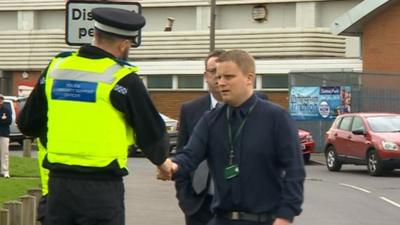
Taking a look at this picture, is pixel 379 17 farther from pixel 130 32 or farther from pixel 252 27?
pixel 130 32

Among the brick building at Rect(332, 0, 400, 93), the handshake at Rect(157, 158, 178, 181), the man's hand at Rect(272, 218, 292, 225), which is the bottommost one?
the man's hand at Rect(272, 218, 292, 225)

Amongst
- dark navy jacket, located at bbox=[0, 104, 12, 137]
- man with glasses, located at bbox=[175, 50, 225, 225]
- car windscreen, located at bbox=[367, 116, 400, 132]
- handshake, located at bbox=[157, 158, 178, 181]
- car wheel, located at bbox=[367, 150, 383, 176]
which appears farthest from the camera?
car windscreen, located at bbox=[367, 116, 400, 132]

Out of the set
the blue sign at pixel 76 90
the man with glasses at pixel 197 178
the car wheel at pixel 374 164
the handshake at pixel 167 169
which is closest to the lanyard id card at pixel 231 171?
the handshake at pixel 167 169

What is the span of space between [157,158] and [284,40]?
1517 inches

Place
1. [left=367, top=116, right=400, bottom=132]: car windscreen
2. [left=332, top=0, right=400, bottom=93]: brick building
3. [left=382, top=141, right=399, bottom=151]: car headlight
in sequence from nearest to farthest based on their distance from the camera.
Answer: [left=382, top=141, right=399, bottom=151]: car headlight < [left=367, top=116, right=400, bottom=132]: car windscreen < [left=332, top=0, right=400, bottom=93]: brick building

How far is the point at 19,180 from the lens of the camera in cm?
1844

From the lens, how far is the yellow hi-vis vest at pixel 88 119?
5.75 metres

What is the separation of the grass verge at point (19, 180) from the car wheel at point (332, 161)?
25.8 feet

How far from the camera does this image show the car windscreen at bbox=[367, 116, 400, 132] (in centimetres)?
2464

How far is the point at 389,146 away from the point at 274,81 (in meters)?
17.7

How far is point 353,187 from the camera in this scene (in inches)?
810

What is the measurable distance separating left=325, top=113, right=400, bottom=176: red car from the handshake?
18.0m

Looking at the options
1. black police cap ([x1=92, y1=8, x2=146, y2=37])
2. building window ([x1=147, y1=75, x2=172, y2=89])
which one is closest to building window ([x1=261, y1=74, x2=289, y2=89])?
building window ([x1=147, y1=75, x2=172, y2=89])

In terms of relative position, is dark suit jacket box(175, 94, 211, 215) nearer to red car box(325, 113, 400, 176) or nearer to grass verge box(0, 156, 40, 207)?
grass verge box(0, 156, 40, 207)
